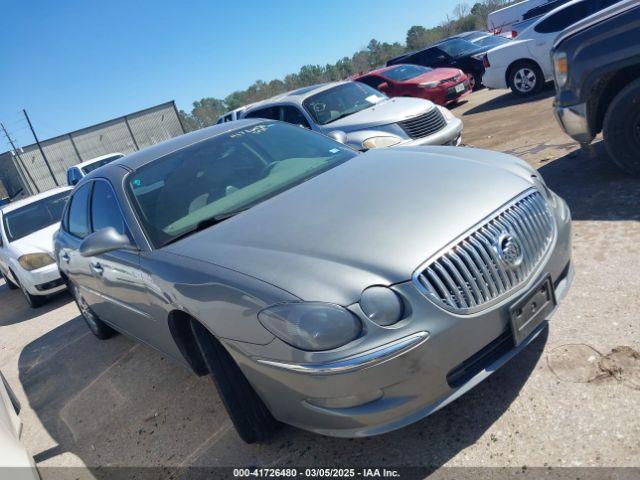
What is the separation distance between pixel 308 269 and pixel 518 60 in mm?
9656

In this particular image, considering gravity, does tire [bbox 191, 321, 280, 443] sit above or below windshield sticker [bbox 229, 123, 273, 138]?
below

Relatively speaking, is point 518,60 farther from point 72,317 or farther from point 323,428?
point 323,428

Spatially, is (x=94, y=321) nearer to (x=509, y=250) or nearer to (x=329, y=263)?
(x=329, y=263)

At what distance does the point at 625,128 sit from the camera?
4.29 m

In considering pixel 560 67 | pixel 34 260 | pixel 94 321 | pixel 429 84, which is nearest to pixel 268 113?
pixel 34 260

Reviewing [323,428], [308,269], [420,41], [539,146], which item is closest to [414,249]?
[308,269]

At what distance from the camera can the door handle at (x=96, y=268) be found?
3.77 meters

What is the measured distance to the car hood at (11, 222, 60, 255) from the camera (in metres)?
7.49

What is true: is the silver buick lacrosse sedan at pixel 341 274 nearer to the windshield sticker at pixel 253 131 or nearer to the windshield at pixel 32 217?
the windshield sticker at pixel 253 131

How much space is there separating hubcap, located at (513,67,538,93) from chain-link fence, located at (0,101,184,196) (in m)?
31.7

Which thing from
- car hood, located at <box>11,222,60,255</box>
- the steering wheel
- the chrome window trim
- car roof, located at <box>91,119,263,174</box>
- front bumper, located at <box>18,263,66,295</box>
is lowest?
front bumper, located at <box>18,263,66,295</box>

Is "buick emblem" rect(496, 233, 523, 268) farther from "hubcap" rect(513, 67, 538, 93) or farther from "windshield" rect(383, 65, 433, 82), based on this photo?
"windshield" rect(383, 65, 433, 82)

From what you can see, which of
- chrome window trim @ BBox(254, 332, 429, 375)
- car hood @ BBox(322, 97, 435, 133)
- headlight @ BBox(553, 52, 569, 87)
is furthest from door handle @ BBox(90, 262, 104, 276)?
car hood @ BBox(322, 97, 435, 133)

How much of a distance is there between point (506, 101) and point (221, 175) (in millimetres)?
9335
